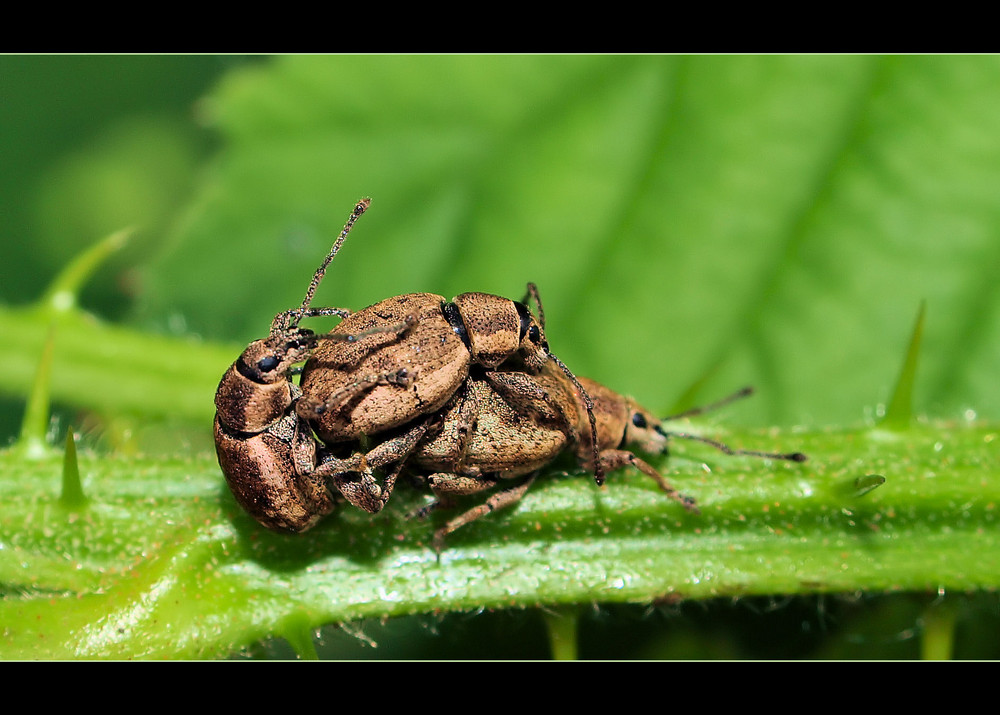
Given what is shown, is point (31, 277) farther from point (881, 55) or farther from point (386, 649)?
point (881, 55)

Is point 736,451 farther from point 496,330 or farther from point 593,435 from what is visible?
point 496,330

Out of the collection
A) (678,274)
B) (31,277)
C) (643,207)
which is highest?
(643,207)

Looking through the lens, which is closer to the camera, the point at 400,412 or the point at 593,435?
the point at 400,412

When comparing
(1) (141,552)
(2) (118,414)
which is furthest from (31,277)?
(1) (141,552)

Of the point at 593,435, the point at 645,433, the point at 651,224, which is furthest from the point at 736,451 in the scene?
the point at 651,224

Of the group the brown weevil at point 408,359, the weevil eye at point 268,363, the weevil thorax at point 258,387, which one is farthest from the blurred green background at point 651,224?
the weevil eye at point 268,363
